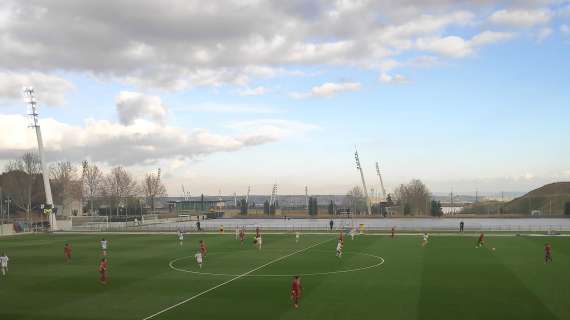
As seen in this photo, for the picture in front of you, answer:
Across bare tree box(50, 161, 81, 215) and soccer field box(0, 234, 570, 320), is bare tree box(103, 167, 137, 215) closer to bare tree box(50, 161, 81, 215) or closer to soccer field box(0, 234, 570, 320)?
bare tree box(50, 161, 81, 215)

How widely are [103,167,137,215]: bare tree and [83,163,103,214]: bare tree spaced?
169 inches

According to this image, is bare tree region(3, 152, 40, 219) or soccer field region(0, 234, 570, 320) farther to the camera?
bare tree region(3, 152, 40, 219)

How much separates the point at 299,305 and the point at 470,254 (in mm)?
27344

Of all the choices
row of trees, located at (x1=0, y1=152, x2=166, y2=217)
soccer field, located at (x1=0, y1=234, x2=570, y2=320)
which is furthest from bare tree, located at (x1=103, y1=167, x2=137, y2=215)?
soccer field, located at (x1=0, y1=234, x2=570, y2=320)

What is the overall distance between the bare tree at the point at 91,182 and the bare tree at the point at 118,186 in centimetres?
430

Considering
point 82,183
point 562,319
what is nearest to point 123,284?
point 562,319

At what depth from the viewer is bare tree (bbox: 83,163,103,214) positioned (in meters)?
161

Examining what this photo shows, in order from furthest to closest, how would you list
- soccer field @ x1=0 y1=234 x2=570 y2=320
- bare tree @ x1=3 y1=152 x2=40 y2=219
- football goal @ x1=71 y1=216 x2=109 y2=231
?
bare tree @ x1=3 y1=152 x2=40 y2=219
football goal @ x1=71 y1=216 x2=109 y2=231
soccer field @ x1=0 y1=234 x2=570 y2=320

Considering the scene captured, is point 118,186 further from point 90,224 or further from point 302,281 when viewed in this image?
point 302,281

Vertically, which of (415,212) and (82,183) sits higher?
(82,183)

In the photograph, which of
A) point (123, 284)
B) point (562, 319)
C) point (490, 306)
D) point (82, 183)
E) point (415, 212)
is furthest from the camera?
point (415, 212)

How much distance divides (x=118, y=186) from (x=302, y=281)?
468ft

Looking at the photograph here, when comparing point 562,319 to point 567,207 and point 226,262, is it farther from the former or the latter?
point 567,207

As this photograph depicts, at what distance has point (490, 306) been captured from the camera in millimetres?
26875
